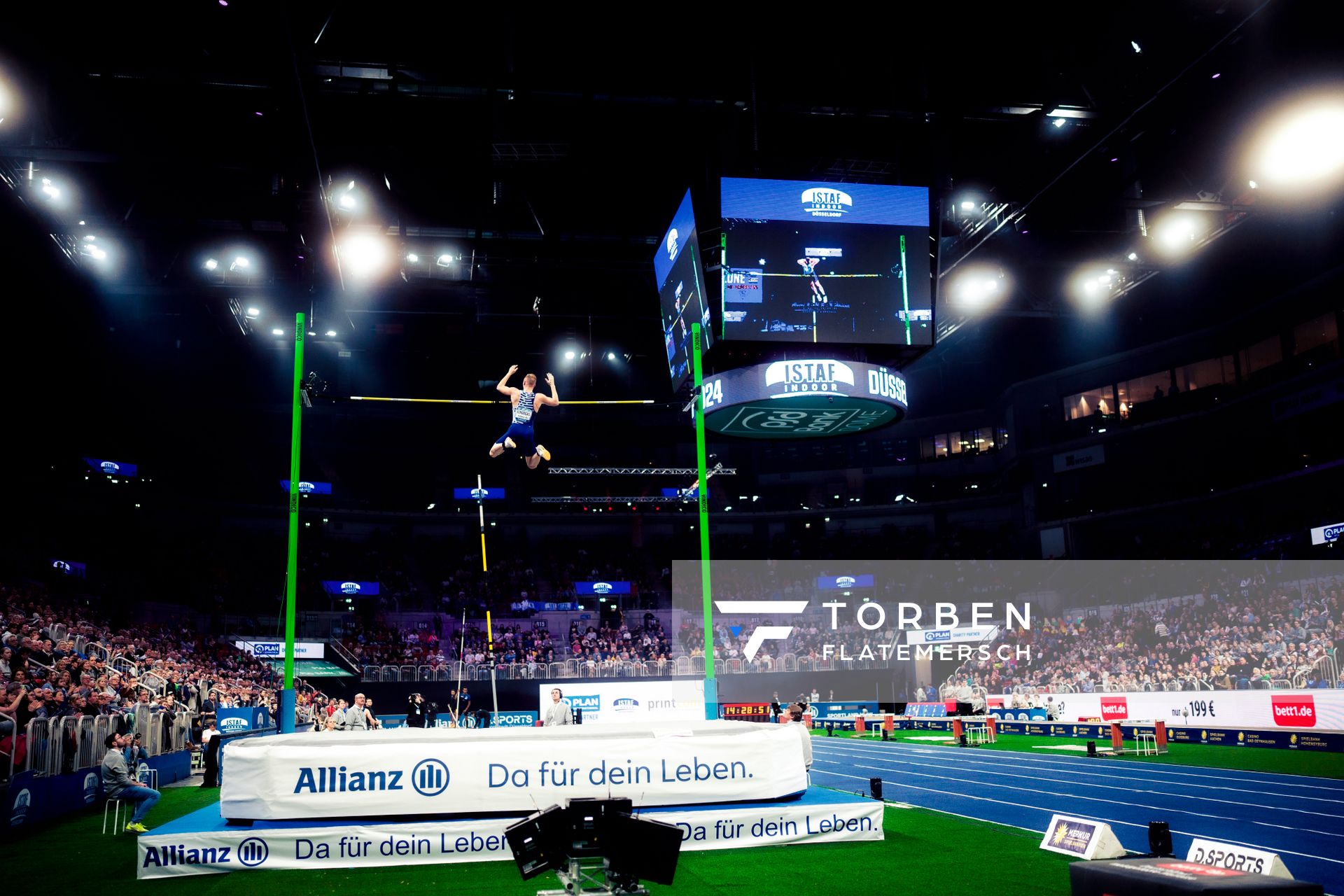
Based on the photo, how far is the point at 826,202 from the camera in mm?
15094

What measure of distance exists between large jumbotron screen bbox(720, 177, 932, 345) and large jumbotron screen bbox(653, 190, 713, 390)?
44cm

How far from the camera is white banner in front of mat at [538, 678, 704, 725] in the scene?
3297cm

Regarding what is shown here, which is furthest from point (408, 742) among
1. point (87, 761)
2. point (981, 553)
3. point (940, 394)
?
point (940, 394)

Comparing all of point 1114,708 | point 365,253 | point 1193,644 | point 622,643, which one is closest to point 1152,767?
point 1114,708

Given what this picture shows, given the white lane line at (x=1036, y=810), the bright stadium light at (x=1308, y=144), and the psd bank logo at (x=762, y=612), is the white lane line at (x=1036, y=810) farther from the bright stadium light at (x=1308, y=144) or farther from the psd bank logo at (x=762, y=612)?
the psd bank logo at (x=762, y=612)

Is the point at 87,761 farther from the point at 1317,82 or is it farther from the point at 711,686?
the point at 1317,82

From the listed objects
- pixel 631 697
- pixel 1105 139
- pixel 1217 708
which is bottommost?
pixel 631 697

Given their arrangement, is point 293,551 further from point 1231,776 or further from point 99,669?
point 1231,776

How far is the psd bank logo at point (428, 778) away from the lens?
30.3 ft

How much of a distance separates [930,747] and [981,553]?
18.2 m

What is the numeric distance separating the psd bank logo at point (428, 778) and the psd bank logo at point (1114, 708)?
21992 mm

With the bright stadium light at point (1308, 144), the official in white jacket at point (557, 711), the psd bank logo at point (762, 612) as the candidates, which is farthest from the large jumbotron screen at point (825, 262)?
the psd bank logo at point (762, 612)

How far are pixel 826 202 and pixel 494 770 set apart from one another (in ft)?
34.1

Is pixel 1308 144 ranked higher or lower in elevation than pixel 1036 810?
higher
